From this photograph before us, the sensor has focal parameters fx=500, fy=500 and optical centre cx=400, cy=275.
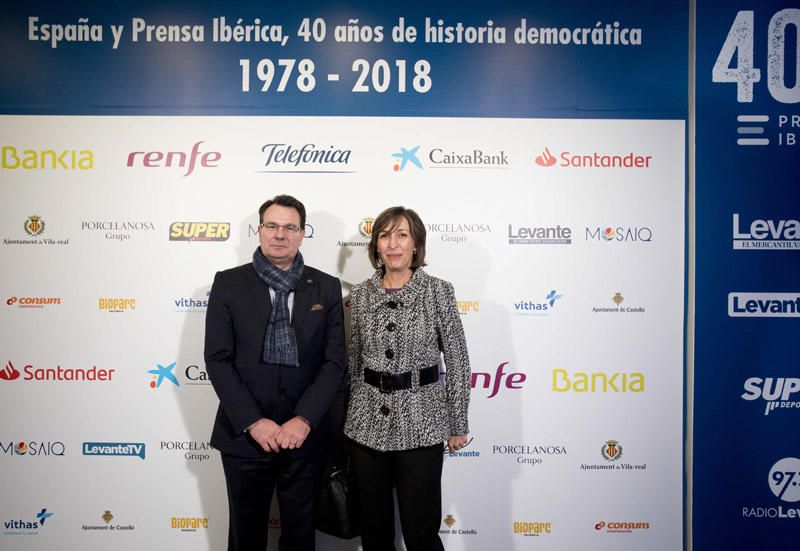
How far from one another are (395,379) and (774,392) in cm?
213

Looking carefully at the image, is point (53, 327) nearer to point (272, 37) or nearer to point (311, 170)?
point (311, 170)

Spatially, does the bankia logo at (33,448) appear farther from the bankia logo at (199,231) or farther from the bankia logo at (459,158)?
the bankia logo at (459,158)

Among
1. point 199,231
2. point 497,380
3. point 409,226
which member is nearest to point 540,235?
point 497,380

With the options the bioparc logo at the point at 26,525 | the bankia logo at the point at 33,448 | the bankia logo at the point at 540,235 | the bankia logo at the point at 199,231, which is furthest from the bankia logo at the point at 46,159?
the bankia logo at the point at 540,235

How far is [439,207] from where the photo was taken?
263 cm

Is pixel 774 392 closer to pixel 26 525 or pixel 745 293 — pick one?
pixel 745 293

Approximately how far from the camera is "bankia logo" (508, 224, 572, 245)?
2633 mm

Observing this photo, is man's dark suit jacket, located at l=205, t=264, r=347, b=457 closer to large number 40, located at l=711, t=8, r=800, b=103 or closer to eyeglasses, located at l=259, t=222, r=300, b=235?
eyeglasses, located at l=259, t=222, r=300, b=235

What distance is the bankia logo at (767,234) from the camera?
2633 mm

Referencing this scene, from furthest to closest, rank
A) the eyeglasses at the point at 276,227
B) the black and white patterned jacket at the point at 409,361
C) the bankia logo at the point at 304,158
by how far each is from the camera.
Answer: the bankia logo at the point at 304,158
the eyeglasses at the point at 276,227
the black and white patterned jacket at the point at 409,361

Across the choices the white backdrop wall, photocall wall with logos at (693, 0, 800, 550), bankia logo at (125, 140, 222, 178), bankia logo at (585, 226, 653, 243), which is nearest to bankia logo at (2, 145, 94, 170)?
the white backdrop wall

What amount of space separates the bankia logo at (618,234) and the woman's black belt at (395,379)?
3.99 feet

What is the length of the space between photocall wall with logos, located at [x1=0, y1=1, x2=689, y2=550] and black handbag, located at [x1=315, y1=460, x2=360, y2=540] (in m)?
0.62

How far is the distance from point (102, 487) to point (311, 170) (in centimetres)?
199
